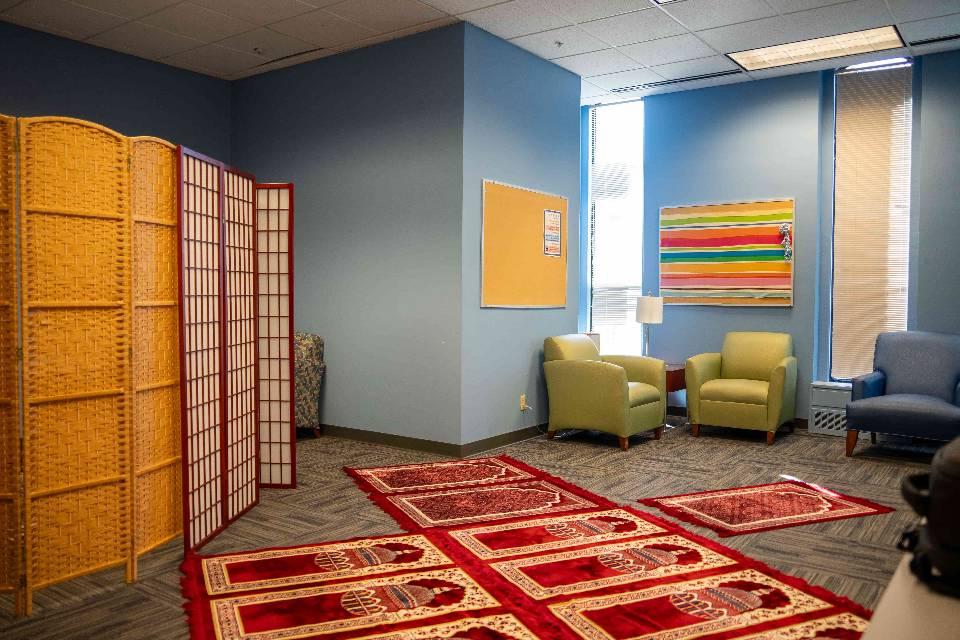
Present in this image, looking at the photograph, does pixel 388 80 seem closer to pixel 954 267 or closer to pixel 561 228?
pixel 561 228

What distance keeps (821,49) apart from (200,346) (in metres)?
5.50

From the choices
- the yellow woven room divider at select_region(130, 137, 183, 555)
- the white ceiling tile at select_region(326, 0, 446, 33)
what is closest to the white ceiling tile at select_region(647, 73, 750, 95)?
the white ceiling tile at select_region(326, 0, 446, 33)

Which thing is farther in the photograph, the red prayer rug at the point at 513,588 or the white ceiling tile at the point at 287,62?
the white ceiling tile at the point at 287,62

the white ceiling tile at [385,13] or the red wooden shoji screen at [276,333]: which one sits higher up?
the white ceiling tile at [385,13]

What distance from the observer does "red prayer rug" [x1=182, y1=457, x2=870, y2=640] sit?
110 inches

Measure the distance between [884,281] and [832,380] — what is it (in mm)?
998

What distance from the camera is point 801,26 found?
5.75 meters

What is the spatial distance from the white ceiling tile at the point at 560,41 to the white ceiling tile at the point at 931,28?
229 centimetres

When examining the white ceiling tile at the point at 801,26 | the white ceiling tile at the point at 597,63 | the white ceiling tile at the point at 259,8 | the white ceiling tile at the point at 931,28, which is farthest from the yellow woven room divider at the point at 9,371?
the white ceiling tile at the point at 931,28

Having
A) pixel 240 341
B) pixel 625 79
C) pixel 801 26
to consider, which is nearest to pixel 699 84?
pixel 625 79

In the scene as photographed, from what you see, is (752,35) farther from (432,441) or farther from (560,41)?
(432,441)

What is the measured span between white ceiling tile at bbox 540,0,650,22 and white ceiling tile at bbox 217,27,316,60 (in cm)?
213

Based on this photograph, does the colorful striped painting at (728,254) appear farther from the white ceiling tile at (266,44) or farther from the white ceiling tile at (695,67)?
the white ceiling tile at (266,44)

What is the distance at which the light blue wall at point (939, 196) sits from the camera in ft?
20.6
